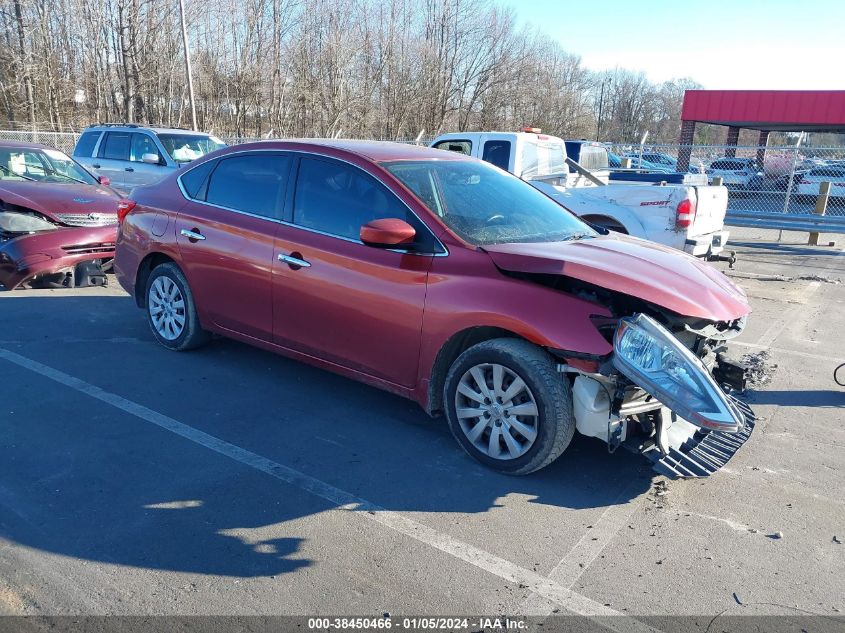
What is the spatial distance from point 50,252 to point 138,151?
6279 mm

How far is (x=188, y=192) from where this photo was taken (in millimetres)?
5902

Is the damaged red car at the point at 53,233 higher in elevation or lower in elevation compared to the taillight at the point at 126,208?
lower

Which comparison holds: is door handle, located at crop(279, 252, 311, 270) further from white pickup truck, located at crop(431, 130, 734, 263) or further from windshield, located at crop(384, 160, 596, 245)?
white pickup truck, located at crop(431, 130, 734, 263)

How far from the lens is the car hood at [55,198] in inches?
335

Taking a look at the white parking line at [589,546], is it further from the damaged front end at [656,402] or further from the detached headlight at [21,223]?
the detached headlight at [21,223]

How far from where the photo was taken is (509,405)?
4.07 metres

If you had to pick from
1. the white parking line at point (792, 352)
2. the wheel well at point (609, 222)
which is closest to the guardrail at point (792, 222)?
the wheel well at point (609, 222)

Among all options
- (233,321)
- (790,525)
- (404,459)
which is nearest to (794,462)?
(790,525)

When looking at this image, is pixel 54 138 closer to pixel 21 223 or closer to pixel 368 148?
pixel 21 223

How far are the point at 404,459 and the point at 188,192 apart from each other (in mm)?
Result: 3095

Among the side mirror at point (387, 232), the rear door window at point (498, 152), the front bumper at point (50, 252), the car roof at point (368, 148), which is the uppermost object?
the car roof at point (368, 148)

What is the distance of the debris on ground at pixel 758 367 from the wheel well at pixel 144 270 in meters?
5.04

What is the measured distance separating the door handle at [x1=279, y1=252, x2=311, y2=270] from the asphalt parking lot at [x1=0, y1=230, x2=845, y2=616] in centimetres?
100

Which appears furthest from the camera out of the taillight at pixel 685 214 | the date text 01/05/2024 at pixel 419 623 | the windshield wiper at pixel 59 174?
the windshield wiper at pixel 59 174
